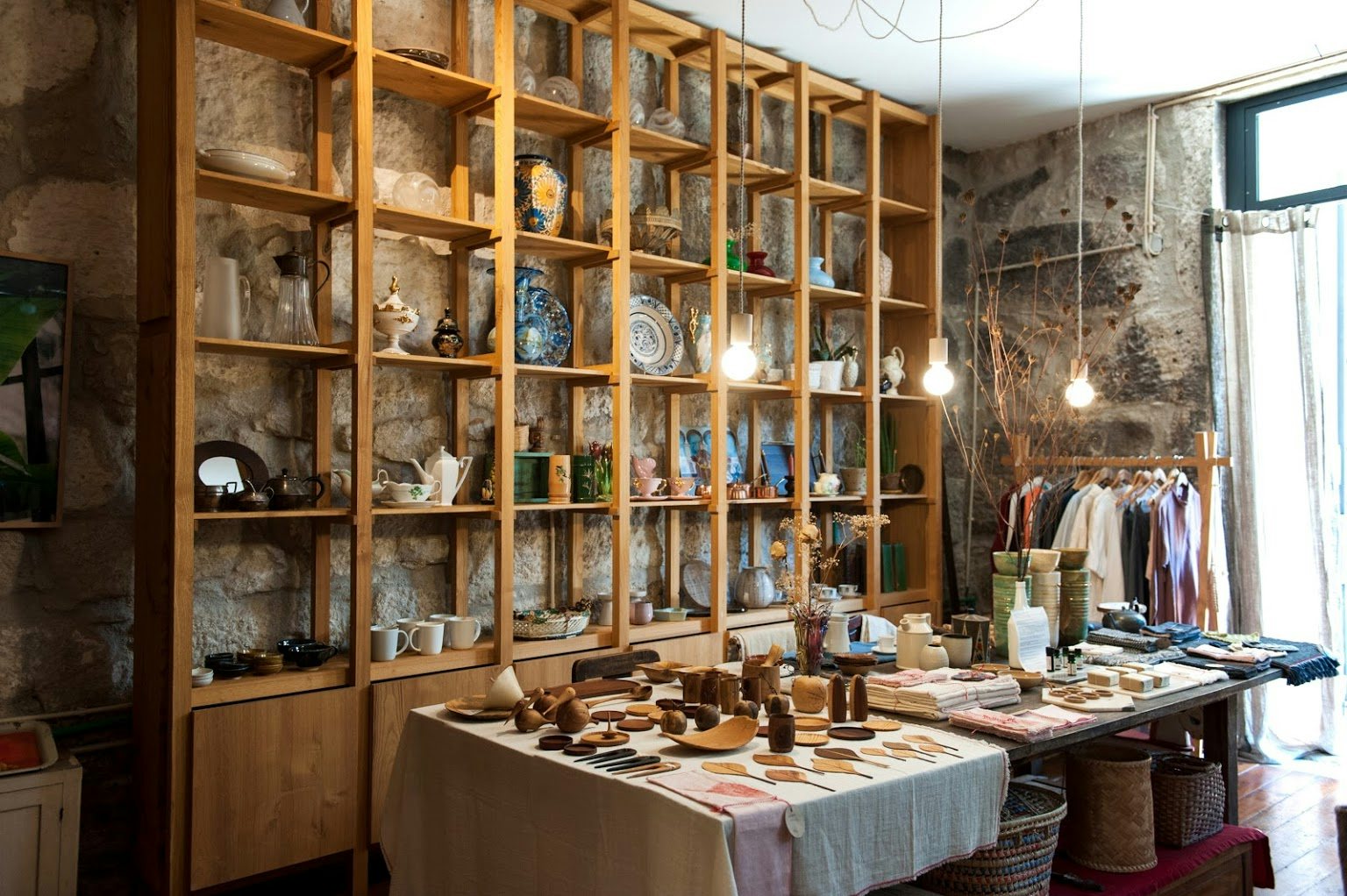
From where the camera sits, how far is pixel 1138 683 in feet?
10.6

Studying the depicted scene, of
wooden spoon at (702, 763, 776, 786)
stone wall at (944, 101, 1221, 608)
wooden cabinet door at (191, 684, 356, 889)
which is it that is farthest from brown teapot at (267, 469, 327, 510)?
stone wall at (944, 101, 1221, 608)

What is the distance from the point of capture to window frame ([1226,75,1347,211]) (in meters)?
5.27

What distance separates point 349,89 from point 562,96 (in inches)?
33.0

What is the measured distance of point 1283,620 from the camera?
511 centimetres

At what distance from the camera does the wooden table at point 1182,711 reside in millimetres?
2693

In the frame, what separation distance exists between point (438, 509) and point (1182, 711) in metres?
2.49

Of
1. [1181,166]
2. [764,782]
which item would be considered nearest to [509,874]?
[764,782]

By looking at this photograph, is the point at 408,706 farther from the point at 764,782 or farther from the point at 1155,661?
the point at 1155,661

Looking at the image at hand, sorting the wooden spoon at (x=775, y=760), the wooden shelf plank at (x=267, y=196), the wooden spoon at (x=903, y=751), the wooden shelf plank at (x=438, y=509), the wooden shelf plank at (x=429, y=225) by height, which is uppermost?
the wooden shelf plank at (x=267, y=196)

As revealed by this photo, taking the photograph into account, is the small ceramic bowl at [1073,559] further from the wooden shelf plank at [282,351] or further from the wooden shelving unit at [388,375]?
the wooden shelf plank at [282,351]

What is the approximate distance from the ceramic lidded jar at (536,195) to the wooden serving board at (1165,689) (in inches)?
102

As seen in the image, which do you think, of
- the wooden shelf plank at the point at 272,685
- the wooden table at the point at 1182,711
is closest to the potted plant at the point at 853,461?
the wooden table at the point at 1182,711

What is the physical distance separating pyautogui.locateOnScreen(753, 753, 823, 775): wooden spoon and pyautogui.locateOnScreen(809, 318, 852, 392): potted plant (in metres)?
2.86

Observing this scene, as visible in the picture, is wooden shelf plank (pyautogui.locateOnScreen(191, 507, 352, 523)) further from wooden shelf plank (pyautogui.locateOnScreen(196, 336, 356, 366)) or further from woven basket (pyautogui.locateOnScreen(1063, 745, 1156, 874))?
woven basket (pyautogui.locateOnScreen(1063, 745, 1156, 874))
